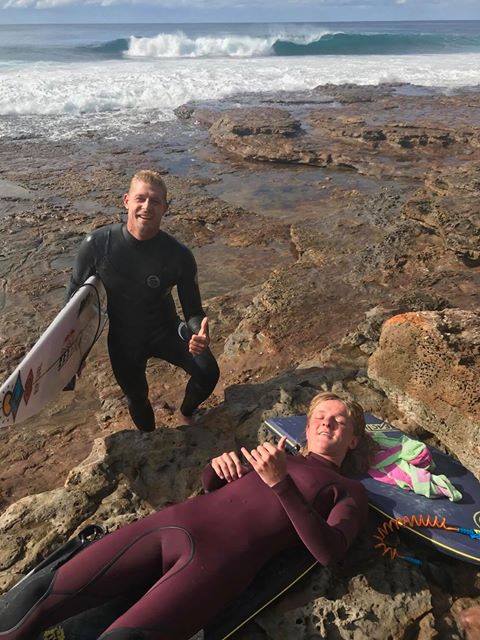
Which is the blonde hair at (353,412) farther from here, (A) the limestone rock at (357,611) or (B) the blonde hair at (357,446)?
(A) the limestone rock at (357,611)

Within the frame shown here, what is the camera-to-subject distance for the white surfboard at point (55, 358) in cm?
338

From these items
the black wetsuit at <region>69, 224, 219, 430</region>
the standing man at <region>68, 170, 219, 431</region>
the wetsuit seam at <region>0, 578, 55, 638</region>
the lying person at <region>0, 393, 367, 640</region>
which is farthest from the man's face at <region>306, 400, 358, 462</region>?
the wetsuit seam at <region>0, 578, 55, 638</region>

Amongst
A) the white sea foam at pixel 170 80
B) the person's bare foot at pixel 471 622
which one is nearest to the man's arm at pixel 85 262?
the person's bare foot at pixel 471 622

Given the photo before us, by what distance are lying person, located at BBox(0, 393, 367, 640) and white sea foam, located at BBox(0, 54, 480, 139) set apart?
61.3 ft

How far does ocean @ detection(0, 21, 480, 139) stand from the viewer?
19.3 m

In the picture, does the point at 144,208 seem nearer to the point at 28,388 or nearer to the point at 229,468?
the point at 28,388

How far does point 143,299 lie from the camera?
3.67 m

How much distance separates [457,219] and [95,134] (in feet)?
42.0

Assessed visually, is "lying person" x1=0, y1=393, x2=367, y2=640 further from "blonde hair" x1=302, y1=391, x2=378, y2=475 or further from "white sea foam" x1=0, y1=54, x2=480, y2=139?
"white sea foam" x1=0, y1=54, x2=480, y2=139

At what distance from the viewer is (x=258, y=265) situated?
7.72 metres

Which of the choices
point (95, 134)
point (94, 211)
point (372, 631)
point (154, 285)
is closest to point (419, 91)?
point (95, 134)

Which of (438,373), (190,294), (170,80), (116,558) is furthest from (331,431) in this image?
(170,80)

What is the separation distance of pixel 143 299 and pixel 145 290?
7cm

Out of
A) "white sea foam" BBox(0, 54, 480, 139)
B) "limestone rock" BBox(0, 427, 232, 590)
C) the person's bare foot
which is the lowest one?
"limestone rock" BBox(0, 427, 232, 590)
